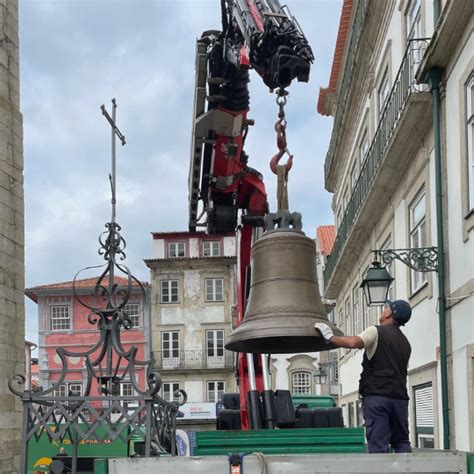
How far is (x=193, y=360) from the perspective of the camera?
1911 inches

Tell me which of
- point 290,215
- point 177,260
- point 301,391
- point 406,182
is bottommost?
point 301,391

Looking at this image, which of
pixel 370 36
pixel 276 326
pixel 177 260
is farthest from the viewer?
pixel 177 260

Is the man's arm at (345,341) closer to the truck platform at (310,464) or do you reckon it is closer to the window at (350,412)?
the truck platform at (310,464)

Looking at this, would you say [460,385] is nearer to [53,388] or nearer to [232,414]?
[232,414]

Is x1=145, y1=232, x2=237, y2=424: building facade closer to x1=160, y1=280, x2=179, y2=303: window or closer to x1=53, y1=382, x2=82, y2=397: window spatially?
x1=160, y1=280, x2=179, y2=303: window

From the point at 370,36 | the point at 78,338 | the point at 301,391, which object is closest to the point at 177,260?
the point at 78,338

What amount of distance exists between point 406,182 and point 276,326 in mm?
9507

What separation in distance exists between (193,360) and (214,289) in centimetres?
453

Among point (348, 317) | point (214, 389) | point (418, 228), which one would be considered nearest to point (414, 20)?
point (418, 228)

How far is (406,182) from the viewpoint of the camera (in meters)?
14.5

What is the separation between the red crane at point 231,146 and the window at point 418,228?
15.6ft

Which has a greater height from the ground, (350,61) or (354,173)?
(350,61)

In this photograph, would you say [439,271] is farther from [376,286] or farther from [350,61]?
[350,61]

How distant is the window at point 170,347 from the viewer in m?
48.8
